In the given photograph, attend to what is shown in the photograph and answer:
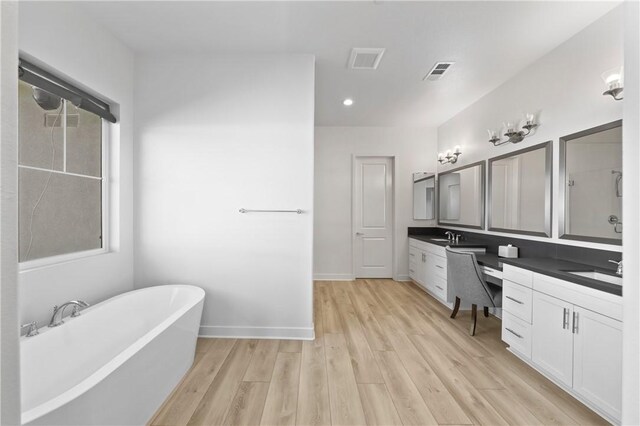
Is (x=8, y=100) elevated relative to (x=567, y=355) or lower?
elevated

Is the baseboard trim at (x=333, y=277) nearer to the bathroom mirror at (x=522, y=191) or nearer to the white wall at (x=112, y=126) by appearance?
the bathroom mirror at (x=522, y=191)

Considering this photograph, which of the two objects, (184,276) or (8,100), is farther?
(184,276)

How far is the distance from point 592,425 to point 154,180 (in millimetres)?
3639

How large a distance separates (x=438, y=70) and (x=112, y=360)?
138 inches

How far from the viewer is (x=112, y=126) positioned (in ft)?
8.66

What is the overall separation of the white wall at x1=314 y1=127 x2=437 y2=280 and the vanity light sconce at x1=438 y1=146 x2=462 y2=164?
0.38 metres

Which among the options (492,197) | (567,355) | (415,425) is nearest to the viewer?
(415,425)

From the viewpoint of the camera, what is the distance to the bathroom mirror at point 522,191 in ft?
9.02

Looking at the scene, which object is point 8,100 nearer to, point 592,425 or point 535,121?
point 592,425

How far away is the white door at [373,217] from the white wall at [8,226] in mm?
4903

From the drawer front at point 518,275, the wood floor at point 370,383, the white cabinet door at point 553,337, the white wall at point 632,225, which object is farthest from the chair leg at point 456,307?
the white wall at point 632,225

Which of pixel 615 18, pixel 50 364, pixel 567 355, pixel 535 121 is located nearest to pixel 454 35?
pixel 615 18

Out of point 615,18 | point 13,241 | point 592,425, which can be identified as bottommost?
point 592,425

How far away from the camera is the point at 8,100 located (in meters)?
0.42
